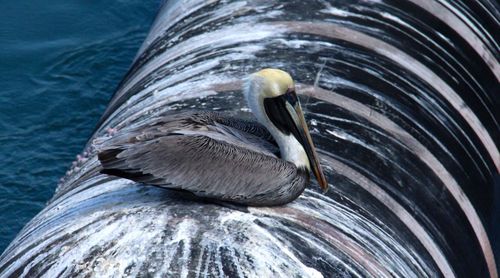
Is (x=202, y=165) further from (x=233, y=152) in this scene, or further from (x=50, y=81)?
(x=50, y=81)

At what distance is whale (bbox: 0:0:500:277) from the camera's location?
4.42 metres

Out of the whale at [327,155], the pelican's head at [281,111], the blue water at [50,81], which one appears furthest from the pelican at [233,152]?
the blue water at [50,81]

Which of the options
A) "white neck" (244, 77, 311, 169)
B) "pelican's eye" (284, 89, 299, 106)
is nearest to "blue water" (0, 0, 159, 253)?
"white neck" (244, 77, 311, 169)

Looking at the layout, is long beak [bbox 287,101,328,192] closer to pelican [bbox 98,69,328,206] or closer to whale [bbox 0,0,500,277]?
pelican [bbox 98,69,328,206]

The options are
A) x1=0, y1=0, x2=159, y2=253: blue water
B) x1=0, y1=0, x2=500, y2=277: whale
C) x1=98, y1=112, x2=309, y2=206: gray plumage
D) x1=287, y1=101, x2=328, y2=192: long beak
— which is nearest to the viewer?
x1=0, y1=0, x2=500, y2=277: whale

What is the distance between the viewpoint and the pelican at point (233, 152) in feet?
15.1

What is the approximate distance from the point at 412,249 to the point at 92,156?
5.84ft

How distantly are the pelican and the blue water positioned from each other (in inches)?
140

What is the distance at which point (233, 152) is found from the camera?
4.73m

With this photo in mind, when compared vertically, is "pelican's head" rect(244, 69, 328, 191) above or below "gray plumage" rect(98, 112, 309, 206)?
above

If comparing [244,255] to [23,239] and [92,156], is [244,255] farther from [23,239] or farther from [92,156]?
[92,156]

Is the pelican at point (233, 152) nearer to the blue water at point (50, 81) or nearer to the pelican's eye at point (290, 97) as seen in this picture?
the pelican's eye at point (290, 97)

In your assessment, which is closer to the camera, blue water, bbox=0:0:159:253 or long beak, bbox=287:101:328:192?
long beak, bbox=287:101:328:192

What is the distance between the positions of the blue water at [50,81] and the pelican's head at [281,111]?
358cm
